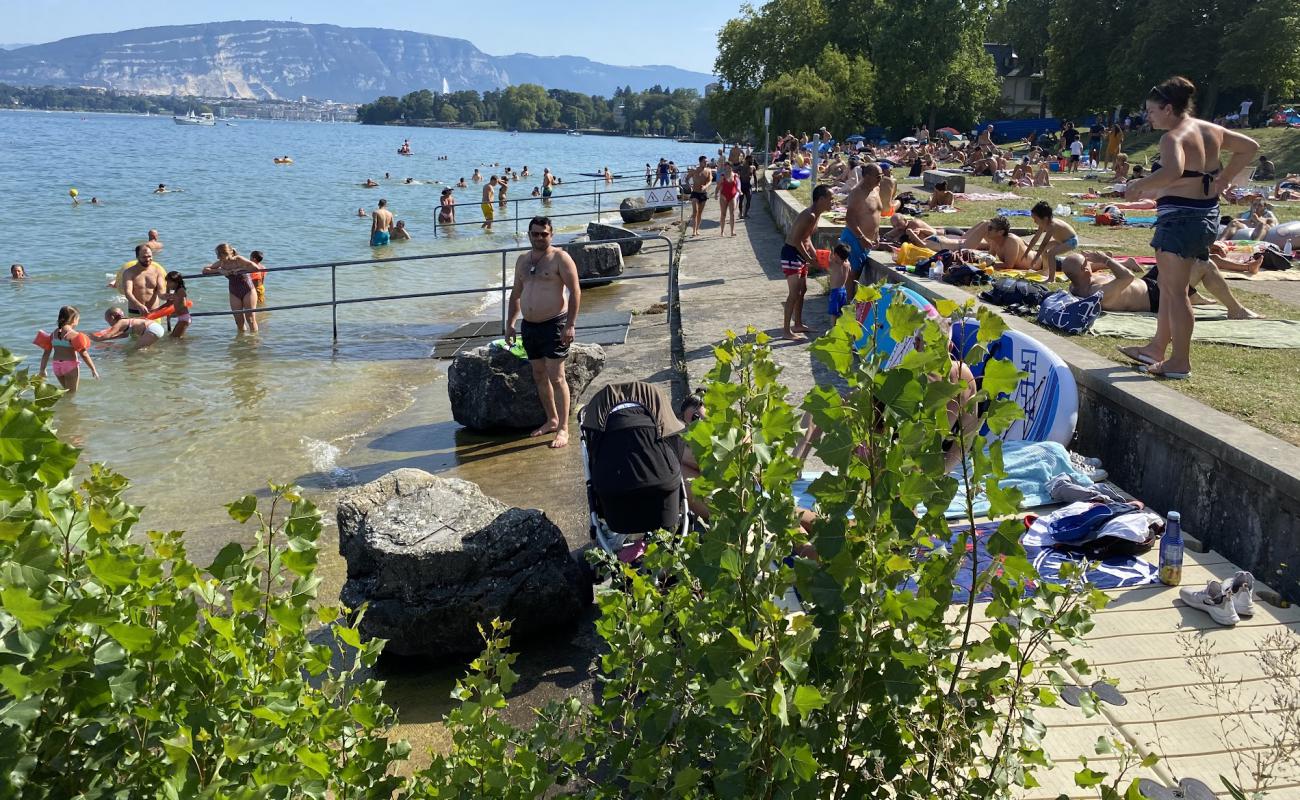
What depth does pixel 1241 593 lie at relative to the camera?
12.1ft

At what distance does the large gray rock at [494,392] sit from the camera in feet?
27.2

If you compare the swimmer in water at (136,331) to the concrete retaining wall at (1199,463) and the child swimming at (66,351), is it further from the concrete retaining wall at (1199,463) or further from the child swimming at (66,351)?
the concrete retaining wall at (1199,463)

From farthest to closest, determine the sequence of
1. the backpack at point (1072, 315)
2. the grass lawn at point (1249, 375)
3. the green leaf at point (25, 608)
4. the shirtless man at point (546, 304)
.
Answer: the shirtless man at point (546, 304) → the backpack at point (1072, 315) → the grass lawn at point (1249, 375) → the green leaf at point (25, 608)

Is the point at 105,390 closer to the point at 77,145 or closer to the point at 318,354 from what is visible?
the point at 318,354

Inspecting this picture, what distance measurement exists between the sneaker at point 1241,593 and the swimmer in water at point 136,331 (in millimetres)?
12502

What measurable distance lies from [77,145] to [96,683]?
337ft

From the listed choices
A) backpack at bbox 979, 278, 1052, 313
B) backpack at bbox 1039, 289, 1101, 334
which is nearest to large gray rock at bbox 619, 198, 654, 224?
backpack at bbox 979, 278, 1052, 313

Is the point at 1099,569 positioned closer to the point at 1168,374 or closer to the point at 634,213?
the point at 1168,374

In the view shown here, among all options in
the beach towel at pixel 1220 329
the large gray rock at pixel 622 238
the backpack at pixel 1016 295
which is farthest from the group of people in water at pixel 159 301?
the beach towel at pixel 1220 329

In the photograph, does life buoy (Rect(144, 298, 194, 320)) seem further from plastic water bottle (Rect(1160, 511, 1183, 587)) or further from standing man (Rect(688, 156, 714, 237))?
plastic water bottle (Rect(1160, 511, 1183, 587))

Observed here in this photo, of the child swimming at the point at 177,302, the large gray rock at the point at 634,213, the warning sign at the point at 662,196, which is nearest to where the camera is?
the child swimming at the point at 177,302

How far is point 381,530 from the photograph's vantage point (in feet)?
15.1

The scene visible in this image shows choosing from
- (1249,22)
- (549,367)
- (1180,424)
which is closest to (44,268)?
(549,367)

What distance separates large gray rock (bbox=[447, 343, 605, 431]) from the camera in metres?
8.28
